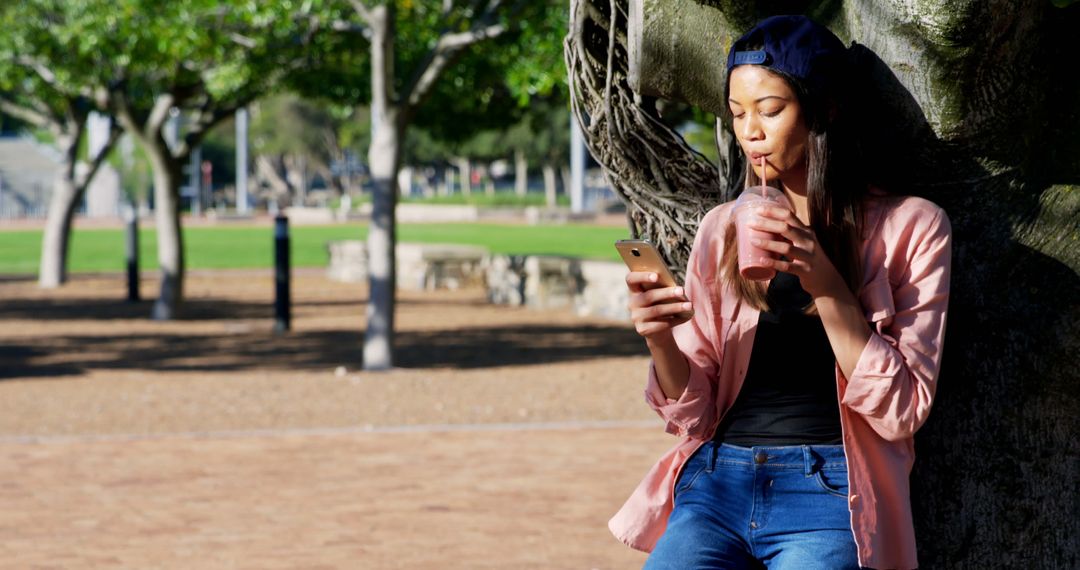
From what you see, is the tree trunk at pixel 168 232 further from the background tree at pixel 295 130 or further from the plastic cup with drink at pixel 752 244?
the background tree at pixel 295 130

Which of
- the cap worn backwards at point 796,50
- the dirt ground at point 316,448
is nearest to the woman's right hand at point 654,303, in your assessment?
the cap worn backwards at point 796,50

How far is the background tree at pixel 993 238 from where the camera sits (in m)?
2.73

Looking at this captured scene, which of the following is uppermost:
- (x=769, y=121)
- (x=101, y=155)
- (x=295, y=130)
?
(x=295, y=130)

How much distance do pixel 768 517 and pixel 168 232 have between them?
16675 mm

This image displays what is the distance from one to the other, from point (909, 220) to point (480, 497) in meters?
4.82

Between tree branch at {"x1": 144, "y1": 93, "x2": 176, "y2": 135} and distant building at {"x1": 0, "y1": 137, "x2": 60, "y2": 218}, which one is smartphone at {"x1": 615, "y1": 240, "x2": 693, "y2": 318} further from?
distant building at {"x1": 0, "y1": 137, "x2": 60, "y2": 218}

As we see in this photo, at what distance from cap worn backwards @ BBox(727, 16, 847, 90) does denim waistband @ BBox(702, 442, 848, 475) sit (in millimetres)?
647

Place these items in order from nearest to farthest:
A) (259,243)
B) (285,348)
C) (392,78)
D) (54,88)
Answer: (392,78) → (285,348) → (54,88) → (259,243)

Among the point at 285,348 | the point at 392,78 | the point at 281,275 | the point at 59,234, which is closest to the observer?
the point at 392,78

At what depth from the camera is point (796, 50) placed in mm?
2527

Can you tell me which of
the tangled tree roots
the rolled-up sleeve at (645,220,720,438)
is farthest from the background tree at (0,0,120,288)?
the rolled-up sleeve at (645,220,720,438)

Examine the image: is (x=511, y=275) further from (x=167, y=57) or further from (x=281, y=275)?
(x=167, y=57)

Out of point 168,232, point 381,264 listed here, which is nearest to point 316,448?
point 381,264

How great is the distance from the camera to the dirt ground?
6.14m
